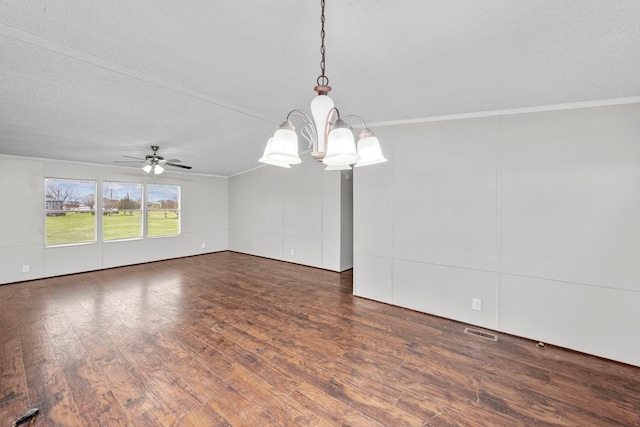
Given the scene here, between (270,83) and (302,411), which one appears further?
(270,83)

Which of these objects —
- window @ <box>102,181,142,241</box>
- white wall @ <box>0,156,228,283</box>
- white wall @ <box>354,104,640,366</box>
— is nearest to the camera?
white wall @ <box>354,104,640,366</box>

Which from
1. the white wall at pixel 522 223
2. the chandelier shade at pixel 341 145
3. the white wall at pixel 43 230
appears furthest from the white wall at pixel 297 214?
the chandelier shade at pixel 341 145

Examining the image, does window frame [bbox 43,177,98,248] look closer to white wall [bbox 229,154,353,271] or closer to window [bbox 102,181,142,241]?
window [bbox 102,181,142,241]

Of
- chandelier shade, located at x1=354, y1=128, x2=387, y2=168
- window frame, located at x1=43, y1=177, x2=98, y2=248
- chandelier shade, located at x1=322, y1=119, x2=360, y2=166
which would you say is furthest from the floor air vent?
window frame, located at x1=43, y1=177, x2=98, y2=248

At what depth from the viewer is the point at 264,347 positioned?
9.02 feet

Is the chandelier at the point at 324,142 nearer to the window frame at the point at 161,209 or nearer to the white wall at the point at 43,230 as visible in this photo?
the white wall at the point at 43,230

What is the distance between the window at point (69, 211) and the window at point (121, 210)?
0.21 metres

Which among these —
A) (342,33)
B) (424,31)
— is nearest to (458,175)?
(424,31)

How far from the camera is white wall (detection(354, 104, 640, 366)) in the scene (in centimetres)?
246

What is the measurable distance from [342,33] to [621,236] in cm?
312

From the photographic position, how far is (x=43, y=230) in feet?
17.1

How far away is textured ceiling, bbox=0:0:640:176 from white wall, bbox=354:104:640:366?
1.14 feet

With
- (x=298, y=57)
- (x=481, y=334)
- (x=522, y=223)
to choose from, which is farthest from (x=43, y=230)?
(x=522, y=223)

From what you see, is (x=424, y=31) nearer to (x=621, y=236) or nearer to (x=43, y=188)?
(x=621, y=236)
